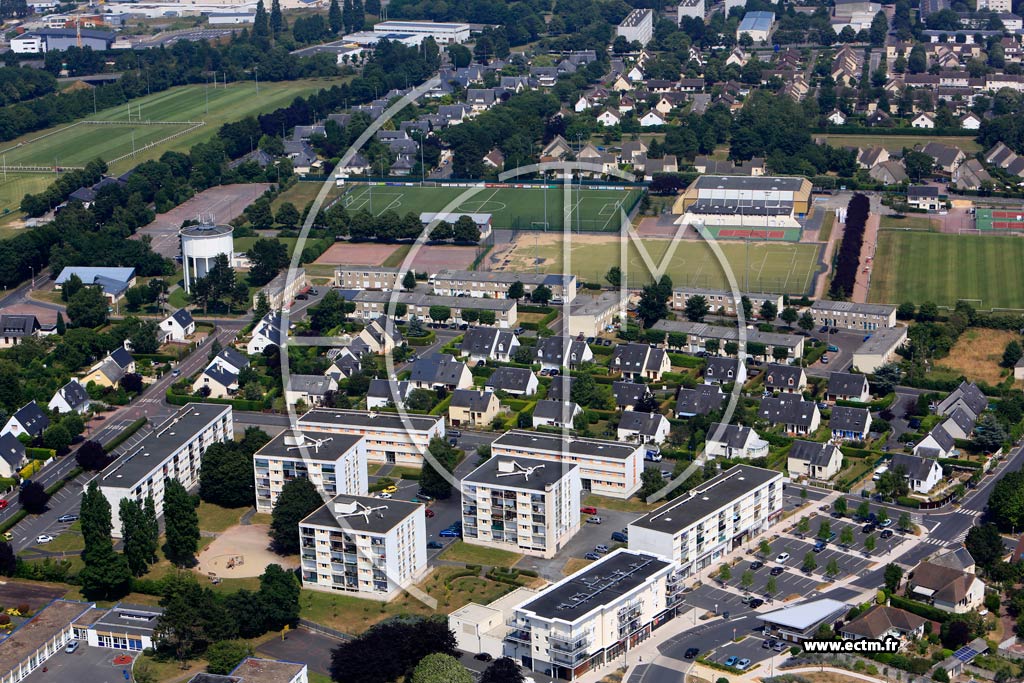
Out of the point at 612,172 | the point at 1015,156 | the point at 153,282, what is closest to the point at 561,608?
the point at 153,282

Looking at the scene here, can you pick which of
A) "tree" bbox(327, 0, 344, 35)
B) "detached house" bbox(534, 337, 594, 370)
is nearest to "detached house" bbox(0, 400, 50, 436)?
"detached house" bbox(534, 337, 594, 370)

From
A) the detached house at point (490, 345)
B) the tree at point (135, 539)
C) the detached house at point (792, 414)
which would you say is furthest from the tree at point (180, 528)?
the detached house at point (792, 414)

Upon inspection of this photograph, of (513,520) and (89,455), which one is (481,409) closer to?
(513,520)

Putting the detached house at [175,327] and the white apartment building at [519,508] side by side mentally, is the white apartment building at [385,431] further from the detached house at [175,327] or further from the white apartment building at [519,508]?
the detached house at [175,327]

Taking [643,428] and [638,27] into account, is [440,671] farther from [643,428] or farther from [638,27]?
[638,27]

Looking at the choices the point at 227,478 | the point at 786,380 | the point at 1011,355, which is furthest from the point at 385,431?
the point at 1011,355

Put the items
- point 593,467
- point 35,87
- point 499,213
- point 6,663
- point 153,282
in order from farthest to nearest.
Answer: point 35,87 → point 499,213 → point 153,282 → point 593,467 → point 6,663
